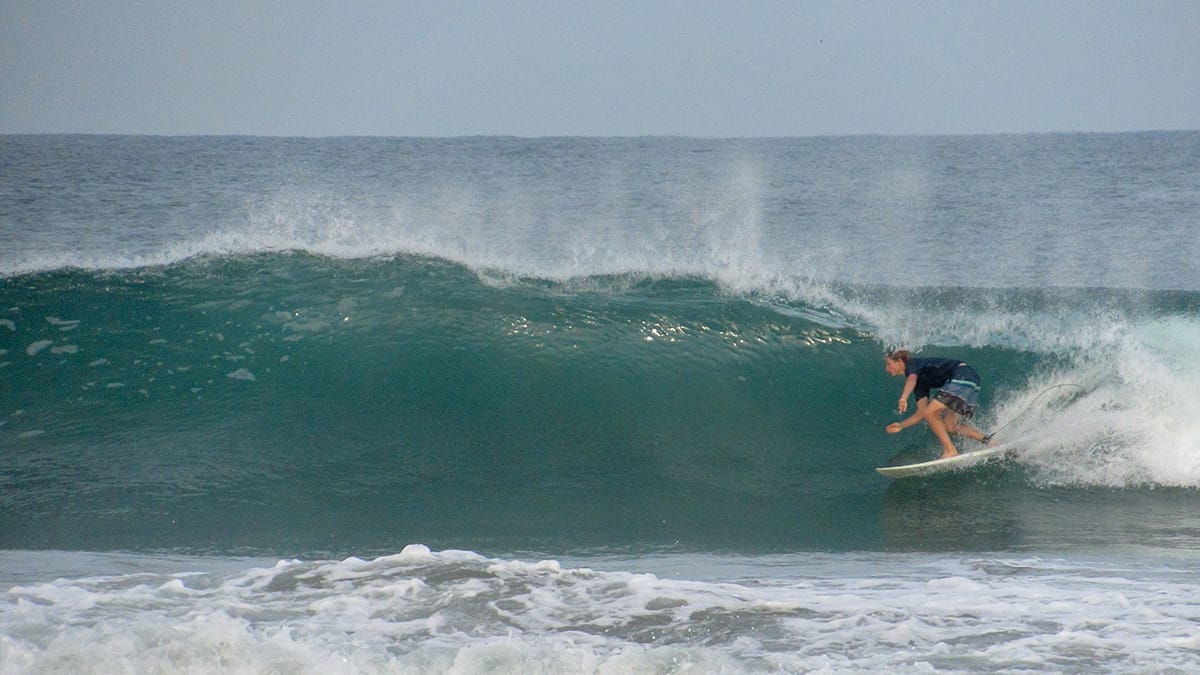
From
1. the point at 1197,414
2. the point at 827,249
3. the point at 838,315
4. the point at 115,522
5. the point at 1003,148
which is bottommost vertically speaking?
the point at 115,522

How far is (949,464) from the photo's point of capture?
27.7 feet

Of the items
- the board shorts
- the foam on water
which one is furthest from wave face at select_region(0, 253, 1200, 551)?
the foam on water

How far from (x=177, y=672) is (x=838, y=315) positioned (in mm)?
8250

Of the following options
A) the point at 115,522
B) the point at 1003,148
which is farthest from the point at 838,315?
the point at 1003,148

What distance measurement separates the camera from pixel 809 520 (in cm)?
777

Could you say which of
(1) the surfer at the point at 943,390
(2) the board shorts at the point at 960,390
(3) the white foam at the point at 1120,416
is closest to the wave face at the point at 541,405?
(3) the white foam at the point at 1120,416

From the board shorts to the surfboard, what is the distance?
1.20ft

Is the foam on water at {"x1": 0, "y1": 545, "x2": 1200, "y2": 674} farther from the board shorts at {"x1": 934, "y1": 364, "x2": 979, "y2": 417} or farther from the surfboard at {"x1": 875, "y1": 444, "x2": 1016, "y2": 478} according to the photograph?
the board shorts at {"x1": 934, "y1": 364, "x2": 979, "y2": 417}

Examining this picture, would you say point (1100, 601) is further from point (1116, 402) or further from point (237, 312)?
point (237, 312)

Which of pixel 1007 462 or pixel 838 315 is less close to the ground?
pixel 838 315

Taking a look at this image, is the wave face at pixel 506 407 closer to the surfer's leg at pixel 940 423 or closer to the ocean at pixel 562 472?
the ocean at pixel 562 472

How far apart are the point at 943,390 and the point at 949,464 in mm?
586

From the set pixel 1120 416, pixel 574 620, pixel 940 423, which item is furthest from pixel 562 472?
pixel 1120 416

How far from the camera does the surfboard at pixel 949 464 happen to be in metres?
8.40
